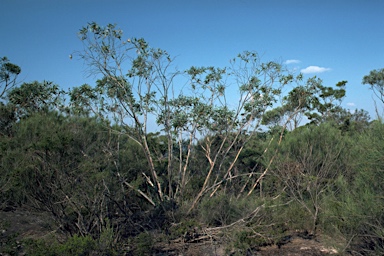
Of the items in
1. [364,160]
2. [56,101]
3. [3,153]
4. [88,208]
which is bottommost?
[88,208]

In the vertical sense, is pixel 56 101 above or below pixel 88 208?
above

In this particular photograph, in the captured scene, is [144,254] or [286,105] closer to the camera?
[144,254]

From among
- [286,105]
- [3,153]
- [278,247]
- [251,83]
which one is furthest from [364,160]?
[3,153]

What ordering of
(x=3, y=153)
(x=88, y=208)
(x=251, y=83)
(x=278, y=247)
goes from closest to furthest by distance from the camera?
(x=88, y=208) → (x=3, y=153) → (x=278, y=247) → (x=251, y=83)

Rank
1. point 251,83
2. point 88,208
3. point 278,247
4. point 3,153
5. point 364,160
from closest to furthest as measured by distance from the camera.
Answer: point 364,160, point 88,208, point 3,153, point 278,247, point 251,83

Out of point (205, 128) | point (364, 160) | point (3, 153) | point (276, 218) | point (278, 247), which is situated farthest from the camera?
point (205, 128)

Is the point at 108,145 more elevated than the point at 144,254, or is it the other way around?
the point at 108,145

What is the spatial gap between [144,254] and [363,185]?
4.31 metres

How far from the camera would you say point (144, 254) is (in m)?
7.05

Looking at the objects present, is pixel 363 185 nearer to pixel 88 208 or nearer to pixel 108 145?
pixel 88 208

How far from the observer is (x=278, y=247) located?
802 cm

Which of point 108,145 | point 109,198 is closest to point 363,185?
point 109,198

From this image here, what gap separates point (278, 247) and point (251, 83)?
14.2ft

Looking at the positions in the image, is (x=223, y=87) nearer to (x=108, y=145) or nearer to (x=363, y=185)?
(x=108, y=145)
